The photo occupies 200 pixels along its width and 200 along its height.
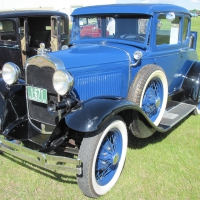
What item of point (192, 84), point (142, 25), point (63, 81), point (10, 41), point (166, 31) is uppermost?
point (142, 25)

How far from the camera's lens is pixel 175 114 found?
4.06 metres

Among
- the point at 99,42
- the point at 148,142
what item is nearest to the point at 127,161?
the point at 148,142

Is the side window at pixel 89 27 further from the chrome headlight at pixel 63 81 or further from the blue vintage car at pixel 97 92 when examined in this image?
the chrome headlight at pixel 63 81

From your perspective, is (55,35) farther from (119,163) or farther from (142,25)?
(119,163)

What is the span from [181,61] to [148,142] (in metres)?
1.55

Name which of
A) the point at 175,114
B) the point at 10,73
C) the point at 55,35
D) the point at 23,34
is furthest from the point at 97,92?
the point at 23,34

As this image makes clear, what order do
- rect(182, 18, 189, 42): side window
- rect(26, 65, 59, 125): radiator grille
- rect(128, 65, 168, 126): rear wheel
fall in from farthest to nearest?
rect(182, 18, 189, 42): side window → rect(128, 65, 168, 126): rear wheel → rect(26, 65, 59, 125): radiator grille

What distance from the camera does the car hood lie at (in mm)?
2887

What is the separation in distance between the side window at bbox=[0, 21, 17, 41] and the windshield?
3.17 meters

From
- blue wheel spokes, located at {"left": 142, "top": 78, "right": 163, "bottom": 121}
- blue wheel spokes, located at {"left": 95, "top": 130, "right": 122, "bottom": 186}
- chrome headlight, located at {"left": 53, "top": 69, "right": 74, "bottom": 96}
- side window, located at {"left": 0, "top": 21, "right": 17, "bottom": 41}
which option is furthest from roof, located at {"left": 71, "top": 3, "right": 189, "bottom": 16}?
side window, located at {"left": 0, "top": 21, "right": 17, "bottom": 41}

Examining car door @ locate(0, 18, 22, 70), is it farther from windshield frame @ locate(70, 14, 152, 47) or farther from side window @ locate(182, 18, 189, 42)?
side window @ locate(182, 18, 189, 42)

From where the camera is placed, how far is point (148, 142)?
389cm

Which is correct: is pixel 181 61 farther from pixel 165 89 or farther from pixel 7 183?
pixel 7 183

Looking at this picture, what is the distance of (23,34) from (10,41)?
422 millimetres
